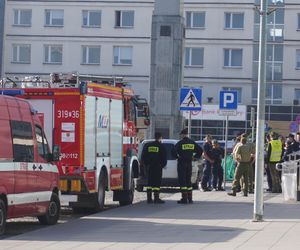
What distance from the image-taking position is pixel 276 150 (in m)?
25.8

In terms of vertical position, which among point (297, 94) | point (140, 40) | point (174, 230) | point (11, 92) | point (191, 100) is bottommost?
point (174, 230)

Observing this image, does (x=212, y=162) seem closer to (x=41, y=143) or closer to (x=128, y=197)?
(x=128, y=197)

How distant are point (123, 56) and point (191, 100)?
1548 inches

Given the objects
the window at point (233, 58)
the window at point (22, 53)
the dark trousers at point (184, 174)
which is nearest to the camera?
the dark trousers at point (184, 174)

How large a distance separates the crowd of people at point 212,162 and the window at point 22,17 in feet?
131

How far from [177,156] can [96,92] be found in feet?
12.0

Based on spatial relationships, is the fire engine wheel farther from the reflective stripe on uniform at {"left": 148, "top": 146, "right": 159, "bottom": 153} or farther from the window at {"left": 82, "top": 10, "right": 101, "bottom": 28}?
the window at {"left": 82, "top": 10, "right": 101, "bottom": 28}

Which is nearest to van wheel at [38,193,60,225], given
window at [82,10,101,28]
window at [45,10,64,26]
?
Answer: window at [82,10,101,28]

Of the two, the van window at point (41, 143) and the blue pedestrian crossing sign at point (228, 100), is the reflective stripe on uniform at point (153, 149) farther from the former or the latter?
the van window at point (41, 143)

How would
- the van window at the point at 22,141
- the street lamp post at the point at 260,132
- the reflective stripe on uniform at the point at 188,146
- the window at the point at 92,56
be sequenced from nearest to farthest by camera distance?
the van window at the point at 22,141
the street lamp post at the point at 260,132
the reflective stripe on uniform at the point at 188,146
the window at the point at 92,56

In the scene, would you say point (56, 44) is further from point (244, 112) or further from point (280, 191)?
point (280, 191)

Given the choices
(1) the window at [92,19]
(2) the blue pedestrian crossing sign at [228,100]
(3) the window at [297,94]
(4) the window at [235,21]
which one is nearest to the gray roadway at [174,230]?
(2) the blue pedestrian crossing sign at [228,100]

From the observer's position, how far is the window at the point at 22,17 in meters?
64.5

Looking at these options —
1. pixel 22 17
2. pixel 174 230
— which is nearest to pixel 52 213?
pixel 174 230
